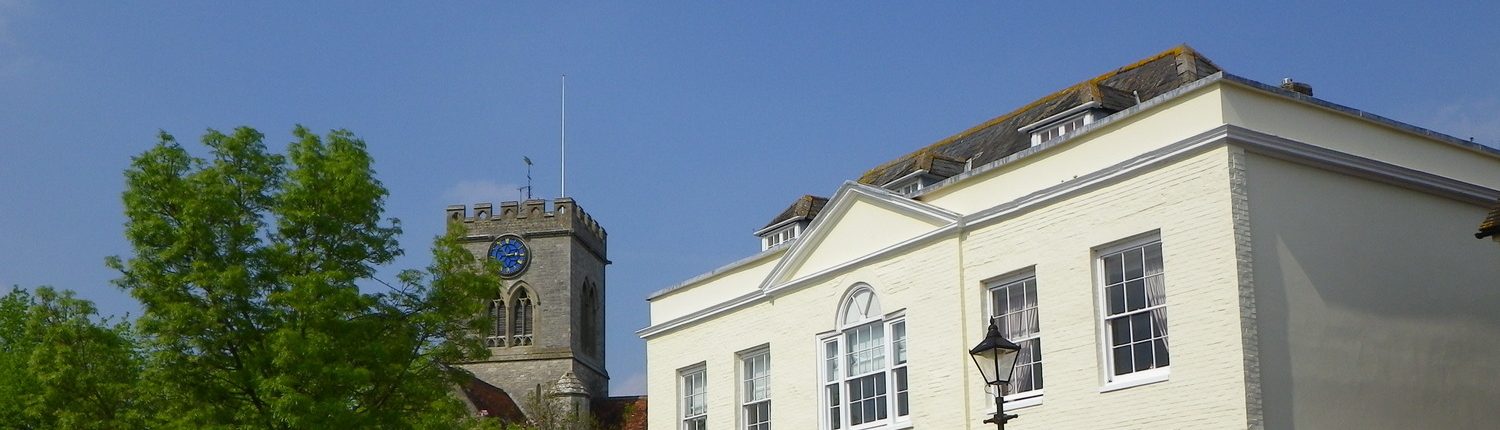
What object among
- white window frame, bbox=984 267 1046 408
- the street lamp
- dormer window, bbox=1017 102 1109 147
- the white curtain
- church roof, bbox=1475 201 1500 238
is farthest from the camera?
dormer window, bbox=1017 102 1109 147

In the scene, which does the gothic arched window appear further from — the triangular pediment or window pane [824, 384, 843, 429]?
window pane [824, 384, 843, 429]

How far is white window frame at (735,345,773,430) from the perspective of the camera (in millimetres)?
25953

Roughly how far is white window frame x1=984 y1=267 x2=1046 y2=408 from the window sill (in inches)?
46.8

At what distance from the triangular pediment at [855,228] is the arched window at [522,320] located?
56945 millimetres

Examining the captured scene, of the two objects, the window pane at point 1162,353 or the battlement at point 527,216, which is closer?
the window pane at point 1162,353

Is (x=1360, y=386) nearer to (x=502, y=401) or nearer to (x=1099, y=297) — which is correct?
(x=1099, y=297)

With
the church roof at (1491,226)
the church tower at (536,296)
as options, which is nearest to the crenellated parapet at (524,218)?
the church tower at (536,296)

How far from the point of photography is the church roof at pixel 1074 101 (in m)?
23.5

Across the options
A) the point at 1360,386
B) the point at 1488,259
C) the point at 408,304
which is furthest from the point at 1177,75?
the point at 408,304

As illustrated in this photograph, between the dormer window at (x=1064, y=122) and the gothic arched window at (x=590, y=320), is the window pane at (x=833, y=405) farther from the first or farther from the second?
the gothic arched window at (x=590, y=320)

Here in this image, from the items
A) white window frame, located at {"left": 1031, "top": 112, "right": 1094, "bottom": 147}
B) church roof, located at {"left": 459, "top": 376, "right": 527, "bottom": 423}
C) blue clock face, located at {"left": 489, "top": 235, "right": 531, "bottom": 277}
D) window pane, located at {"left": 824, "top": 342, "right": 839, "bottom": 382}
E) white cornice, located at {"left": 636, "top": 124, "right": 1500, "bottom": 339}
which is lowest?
window pane, located at {"left": 824, "top": 342, "right": 839, "bottom": 382}

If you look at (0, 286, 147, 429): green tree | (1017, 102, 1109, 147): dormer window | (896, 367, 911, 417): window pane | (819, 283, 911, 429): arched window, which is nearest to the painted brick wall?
(819, 283, 911, 429): arched window

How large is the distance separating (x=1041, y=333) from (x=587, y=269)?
66.2 meters

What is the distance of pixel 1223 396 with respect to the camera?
17.6 metres
